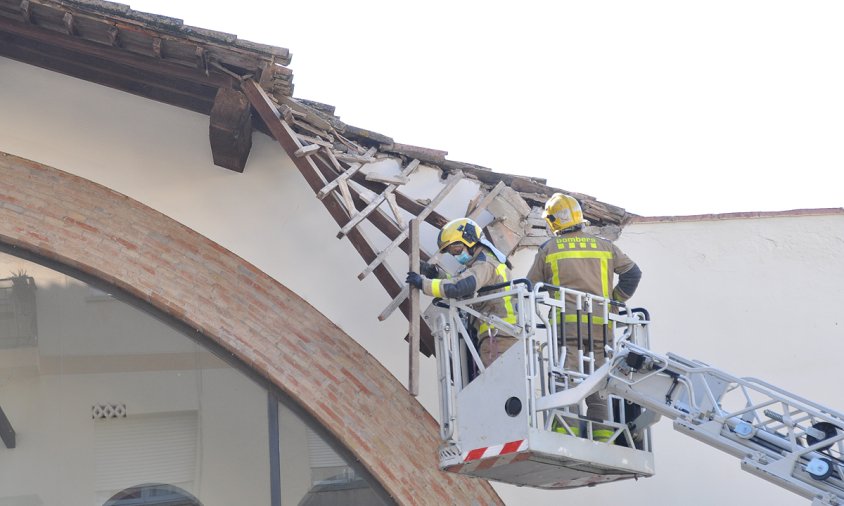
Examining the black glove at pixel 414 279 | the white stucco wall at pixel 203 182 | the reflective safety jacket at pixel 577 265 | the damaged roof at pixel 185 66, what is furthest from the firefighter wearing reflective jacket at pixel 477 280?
the damaged roof at pixel 185 66

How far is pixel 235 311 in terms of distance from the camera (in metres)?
8.98

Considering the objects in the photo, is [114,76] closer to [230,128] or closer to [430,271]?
[230,128]

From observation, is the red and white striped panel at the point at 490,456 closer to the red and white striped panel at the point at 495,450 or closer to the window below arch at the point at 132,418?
the red and white striped panel at the point at 495,450

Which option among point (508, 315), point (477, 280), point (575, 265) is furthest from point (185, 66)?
point (575, 265)

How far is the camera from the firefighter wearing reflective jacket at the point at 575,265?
292 inches

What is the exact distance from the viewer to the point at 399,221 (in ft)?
29.2

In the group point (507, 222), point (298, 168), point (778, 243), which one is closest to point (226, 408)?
point (298, 168)

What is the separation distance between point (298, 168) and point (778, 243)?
4380 mm

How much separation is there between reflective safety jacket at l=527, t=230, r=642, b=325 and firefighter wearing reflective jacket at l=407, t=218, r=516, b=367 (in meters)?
0.31

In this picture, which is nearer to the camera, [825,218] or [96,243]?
[96,243]

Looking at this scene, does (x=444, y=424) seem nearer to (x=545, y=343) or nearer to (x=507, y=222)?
(x=545, y=343)

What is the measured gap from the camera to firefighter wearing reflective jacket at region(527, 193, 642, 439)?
7406 millimetres

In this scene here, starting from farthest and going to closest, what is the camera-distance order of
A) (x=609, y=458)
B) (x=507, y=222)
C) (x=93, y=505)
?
(x=507, y=222) → (x=93, y=505) → (x=609, y=458)

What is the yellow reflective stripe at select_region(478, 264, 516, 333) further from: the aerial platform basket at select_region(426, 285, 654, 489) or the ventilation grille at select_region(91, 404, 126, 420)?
the ventilation grille at select_region(91, 404, 126, 420)
